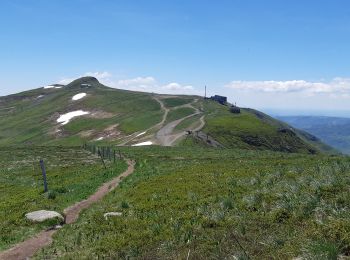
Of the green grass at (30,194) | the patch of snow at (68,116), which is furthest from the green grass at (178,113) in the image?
the green grass at (30,194)

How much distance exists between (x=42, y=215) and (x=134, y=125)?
11095 cm

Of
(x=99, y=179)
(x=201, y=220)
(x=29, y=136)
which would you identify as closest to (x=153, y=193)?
(x=201, y=220)

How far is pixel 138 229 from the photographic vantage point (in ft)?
57.9

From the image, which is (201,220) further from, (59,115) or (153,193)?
(59,115)

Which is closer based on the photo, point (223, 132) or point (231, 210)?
point (231, 210)

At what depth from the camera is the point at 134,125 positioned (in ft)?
436

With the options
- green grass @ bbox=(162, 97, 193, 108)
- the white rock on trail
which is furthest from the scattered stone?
Result: green grass @ bbox=(162, 97, 193, 108)

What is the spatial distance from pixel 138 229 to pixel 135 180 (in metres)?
16.1

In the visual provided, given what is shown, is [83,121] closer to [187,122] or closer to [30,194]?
[187,122]

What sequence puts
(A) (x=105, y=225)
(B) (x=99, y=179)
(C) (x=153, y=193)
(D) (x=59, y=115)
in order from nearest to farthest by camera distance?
1. (A) (x=105, y=225)
2. (C) (x=153, y=193)
3. (B) (x=99, y=179)
4. (D) (x=59, y=115)

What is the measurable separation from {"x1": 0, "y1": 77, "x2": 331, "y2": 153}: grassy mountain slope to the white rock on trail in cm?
7804

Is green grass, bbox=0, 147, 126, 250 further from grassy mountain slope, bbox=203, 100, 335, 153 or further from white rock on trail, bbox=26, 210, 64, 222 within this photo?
grassy mountain slope, bbox=203, 100, 335, 153

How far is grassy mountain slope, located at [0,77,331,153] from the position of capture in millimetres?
122719

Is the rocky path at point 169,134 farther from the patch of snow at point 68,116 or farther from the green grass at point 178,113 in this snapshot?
the patch of snow at point 68,116
